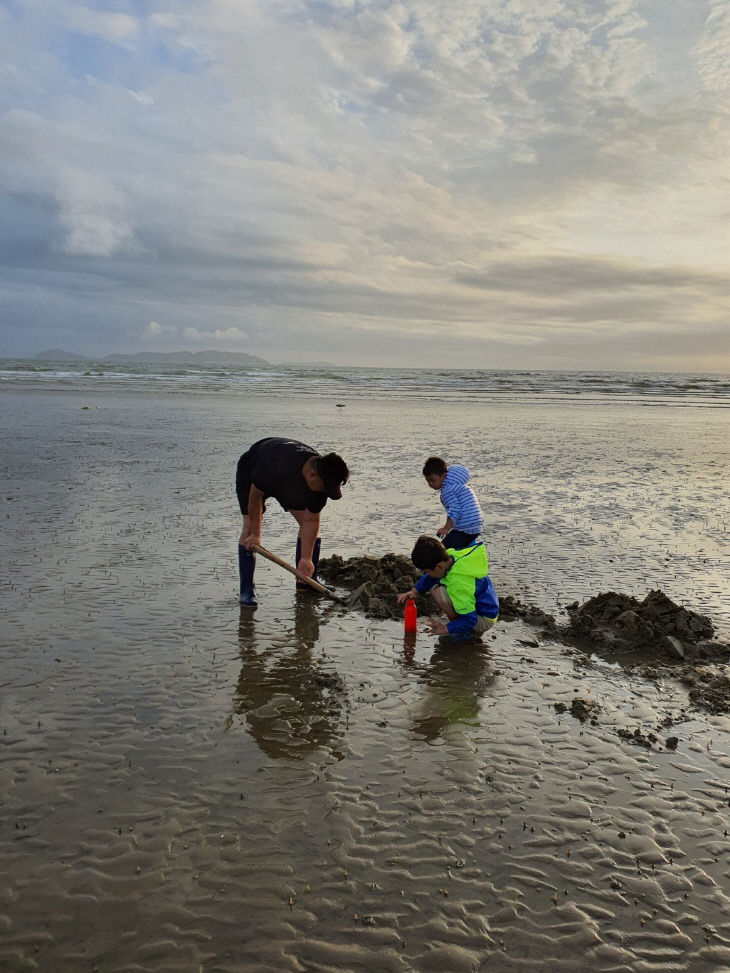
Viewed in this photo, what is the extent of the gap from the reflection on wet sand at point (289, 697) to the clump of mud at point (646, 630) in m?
2.55

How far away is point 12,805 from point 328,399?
36315 mm

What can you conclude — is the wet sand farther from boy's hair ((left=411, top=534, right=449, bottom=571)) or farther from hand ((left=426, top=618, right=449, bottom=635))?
boy's hair ((left=411, top=534, right=449, bottom=571))

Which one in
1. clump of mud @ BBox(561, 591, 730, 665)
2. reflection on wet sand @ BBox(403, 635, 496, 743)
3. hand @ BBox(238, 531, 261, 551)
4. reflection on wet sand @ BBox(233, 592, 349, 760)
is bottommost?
reflection on wet sand @ BBox(403, 635, 496, 743)

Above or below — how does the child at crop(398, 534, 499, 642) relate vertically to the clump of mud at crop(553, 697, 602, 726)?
above

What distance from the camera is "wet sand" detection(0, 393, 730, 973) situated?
301 centimetres

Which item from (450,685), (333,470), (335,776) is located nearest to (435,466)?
(333,470)

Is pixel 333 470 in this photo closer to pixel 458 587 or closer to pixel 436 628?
pixel 458 587

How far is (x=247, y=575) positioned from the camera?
7.19 m

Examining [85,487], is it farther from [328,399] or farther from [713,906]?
[328,399]

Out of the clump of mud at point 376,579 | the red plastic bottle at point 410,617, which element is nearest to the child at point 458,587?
the red plastic bottle at point 410,617

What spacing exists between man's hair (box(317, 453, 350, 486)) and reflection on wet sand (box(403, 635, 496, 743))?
5.34ft

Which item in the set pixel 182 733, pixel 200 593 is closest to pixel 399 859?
pixel 182 733

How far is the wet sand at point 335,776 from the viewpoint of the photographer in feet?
9.86

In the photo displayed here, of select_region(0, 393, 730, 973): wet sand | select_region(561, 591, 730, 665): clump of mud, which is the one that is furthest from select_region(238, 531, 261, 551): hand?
select_region(561, 591, 730, 665): clump of mud
